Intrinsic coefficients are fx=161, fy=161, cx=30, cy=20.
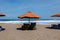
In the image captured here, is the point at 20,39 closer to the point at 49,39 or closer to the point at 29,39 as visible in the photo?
the point at 29,39

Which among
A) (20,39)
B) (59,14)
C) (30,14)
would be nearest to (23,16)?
(30,14)

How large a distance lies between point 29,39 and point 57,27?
6745mm

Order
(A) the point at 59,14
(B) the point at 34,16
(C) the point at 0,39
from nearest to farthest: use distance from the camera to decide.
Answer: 1. (C) the point at 0,39
2. (B) the point at 34,16
3. (A) the point at 59,14

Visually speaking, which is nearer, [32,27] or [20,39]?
[20,39]

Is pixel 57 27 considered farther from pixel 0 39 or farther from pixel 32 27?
pixel 0 39

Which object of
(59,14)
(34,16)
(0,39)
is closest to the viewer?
(0,39)

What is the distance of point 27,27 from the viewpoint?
13648 millimetres

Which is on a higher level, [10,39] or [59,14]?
[59,14]

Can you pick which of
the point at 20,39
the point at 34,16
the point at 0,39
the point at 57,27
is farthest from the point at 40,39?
the point at 57,27

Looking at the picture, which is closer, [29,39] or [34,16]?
[29,39]

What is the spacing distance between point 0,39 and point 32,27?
5.61 metres

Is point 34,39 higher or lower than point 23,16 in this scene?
lower

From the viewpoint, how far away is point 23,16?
13656 mm

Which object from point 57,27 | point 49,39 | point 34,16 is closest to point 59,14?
point 57,27
